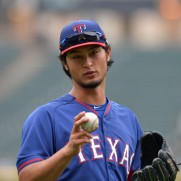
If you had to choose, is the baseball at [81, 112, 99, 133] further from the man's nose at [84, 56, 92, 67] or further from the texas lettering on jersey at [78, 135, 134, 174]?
the man's nose at [84, 56, 92, 67]

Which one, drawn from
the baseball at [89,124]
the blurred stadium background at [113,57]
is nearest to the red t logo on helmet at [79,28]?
the baseball at [89,124]

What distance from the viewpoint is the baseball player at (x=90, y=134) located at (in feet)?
10.2

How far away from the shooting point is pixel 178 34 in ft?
59.6

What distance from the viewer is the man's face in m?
3.29

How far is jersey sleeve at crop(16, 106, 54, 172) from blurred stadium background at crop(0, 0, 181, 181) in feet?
37.8

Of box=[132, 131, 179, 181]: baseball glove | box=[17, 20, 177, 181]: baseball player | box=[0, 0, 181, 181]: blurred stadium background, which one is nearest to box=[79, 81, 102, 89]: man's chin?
box=[17, 20, 177, 181]: baseball player

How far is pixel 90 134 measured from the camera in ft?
9.91

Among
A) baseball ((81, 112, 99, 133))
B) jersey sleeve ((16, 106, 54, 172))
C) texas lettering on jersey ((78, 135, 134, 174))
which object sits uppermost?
baseball ((81, 112, 99, 133))

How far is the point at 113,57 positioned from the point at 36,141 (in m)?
13.9

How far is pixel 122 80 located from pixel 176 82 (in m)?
1.54

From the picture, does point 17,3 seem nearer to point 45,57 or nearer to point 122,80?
point 45,57

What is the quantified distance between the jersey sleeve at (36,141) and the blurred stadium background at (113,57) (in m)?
11.5

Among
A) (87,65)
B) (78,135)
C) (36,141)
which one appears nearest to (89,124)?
(78,135)

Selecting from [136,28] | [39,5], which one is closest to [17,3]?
[39,5]
